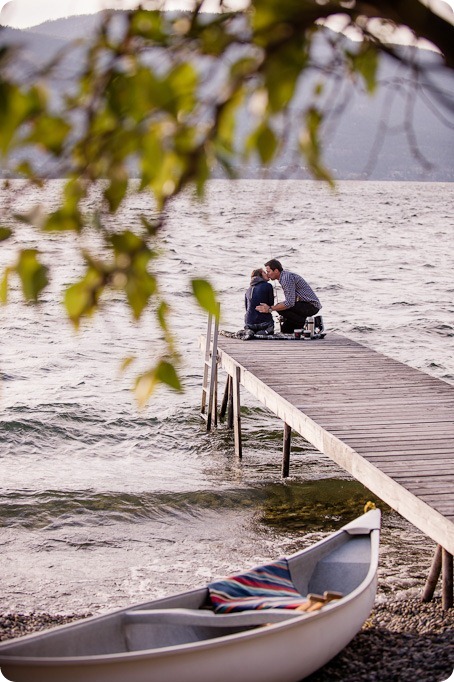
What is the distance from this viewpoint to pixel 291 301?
13.5 meters

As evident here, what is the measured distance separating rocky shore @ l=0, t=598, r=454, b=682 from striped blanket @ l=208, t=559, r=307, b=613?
0.66m

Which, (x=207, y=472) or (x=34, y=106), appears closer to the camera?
(x=34, y=106)

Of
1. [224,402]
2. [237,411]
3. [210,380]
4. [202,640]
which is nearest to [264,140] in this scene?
[202,640]

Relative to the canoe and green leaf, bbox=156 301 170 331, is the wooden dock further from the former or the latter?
green leaf, bbox=156 301 170 331

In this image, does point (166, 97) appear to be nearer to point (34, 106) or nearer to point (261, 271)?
point (34, 106)

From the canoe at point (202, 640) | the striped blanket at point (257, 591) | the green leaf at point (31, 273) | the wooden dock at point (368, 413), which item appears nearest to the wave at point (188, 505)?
the wooden dock at point (368, 413)

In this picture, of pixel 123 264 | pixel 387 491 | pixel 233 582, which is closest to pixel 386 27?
pixel 123 264

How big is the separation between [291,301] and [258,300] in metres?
0.52

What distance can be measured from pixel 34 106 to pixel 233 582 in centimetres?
432

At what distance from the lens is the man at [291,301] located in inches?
521

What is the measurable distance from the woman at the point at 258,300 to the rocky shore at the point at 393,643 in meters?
6.62

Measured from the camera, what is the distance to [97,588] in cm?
852

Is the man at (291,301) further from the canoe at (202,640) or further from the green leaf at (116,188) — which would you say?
the green leaf at (116,188)

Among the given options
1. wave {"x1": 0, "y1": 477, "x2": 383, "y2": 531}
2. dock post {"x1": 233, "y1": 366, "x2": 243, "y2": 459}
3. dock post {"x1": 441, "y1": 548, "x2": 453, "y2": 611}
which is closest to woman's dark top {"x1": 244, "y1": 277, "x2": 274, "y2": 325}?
dock post {"x1": 233, "y1": 366, "x2": 243, "y2": 459}
